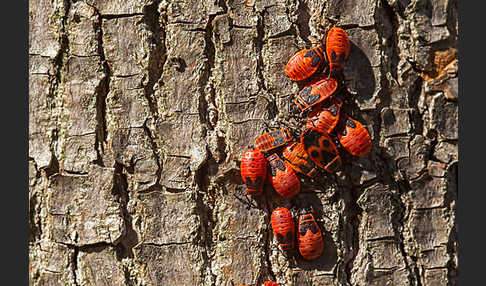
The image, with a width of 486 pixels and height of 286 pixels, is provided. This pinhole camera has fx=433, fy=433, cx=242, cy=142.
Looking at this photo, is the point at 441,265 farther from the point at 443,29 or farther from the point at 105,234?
the point at 105,234

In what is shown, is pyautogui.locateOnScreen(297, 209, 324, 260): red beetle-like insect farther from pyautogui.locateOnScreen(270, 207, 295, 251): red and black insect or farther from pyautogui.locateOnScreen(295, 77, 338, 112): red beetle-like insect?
pyautogui.locateOnScreen(295, 77, 338, 112): red beetle-like insect

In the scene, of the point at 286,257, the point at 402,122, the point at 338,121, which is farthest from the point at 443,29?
the point at 286,257

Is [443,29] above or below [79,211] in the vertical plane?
above

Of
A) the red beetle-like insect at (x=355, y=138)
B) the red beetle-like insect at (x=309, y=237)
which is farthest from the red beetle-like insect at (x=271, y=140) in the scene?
the red beetle-like insect at (x=309, y=237)

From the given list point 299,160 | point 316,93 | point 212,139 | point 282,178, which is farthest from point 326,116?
point 212,139

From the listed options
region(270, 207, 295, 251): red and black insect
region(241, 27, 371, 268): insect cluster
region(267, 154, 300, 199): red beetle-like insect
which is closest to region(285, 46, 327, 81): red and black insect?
region(241, 27, 371, 268): insect cluster

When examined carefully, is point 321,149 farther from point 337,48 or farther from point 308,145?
point 337,48

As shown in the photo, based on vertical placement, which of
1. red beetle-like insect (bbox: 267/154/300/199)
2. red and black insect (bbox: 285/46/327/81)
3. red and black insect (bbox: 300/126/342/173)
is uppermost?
red and black insect (bbox: 285/46/327/81)
